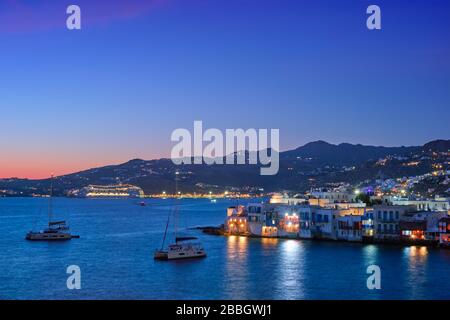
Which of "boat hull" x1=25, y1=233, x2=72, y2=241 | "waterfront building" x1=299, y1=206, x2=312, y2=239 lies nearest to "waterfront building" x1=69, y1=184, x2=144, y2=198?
"boat hull" x1=25, y1=233, x2=72, y2=241

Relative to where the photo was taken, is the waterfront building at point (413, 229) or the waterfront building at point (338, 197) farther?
the waterfront building at point (338, 197)

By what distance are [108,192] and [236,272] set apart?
505 feet

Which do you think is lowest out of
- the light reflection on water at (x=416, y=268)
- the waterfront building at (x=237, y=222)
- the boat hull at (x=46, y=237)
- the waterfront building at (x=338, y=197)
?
the boat hull at (x=46, y=237)

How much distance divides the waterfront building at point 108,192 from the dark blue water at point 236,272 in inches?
5395

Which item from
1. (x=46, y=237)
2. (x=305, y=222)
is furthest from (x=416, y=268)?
(x=46, y=237)

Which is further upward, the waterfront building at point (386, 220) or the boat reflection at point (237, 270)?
→ the waterfront building at point (386, 220)

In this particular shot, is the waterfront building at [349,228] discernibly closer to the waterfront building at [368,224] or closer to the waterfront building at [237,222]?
the waterfront building at [368,224]

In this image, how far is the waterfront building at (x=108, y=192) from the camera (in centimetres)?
16600

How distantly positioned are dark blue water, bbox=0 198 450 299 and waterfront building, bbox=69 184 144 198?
13704 centimetres

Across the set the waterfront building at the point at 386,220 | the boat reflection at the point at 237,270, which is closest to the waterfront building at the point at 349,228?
the waterfront building at the point at 386,220

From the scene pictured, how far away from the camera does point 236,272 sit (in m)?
21.0
